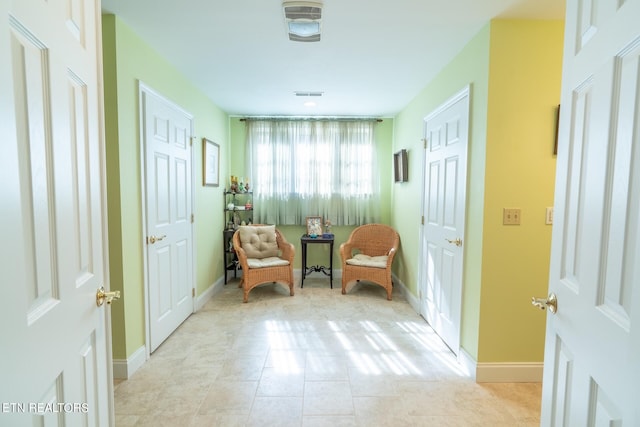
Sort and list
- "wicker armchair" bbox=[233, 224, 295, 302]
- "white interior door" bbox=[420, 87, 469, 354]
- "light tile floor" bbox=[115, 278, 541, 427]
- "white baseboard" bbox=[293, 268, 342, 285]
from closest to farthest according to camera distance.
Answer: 1. "light tile floor" bbox=[115, 278, 541, 427]
2. "white interior door" bbox=[420, 87, 469, 354]
3. "wicker armchair" bbox=[233, 224, 295, 302]
4. "white baseboard" bbox=[293, 268, 342, 285]

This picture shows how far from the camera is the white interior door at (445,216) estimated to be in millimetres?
2412

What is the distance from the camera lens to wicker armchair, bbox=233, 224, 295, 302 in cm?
373

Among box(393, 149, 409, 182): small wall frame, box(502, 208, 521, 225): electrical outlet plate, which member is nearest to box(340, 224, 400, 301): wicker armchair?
box(393, 149, 409, 182): small wall frame

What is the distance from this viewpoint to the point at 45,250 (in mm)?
739

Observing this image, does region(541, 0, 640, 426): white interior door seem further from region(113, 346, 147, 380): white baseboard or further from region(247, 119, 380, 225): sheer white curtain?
region(247, 119, 380, 225): sheer white curtain

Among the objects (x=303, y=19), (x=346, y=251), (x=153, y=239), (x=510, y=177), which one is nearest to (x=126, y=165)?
(x=153, y=239)

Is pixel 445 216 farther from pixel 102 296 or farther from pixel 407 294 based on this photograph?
pixel 102 296

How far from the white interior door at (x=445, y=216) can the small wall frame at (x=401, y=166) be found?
683 millimetres

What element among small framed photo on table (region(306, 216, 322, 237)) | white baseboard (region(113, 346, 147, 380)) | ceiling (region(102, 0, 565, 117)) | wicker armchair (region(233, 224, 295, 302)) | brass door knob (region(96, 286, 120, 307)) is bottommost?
white baseboard (region(113, 346, 147, 380))

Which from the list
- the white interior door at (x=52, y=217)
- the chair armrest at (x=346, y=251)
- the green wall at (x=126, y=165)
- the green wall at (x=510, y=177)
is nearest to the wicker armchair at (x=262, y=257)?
the chair armrest at (x=346, y=251)

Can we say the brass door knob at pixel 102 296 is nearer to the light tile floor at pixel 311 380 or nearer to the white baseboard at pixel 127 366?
the light tile floor at pixel 311 380

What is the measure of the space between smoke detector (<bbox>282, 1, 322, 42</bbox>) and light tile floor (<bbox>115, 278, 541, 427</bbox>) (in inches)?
95.6

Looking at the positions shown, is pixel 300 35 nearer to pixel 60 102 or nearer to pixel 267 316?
pixel 60 102

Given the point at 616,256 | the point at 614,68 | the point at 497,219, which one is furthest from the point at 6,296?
the point at 497,219
